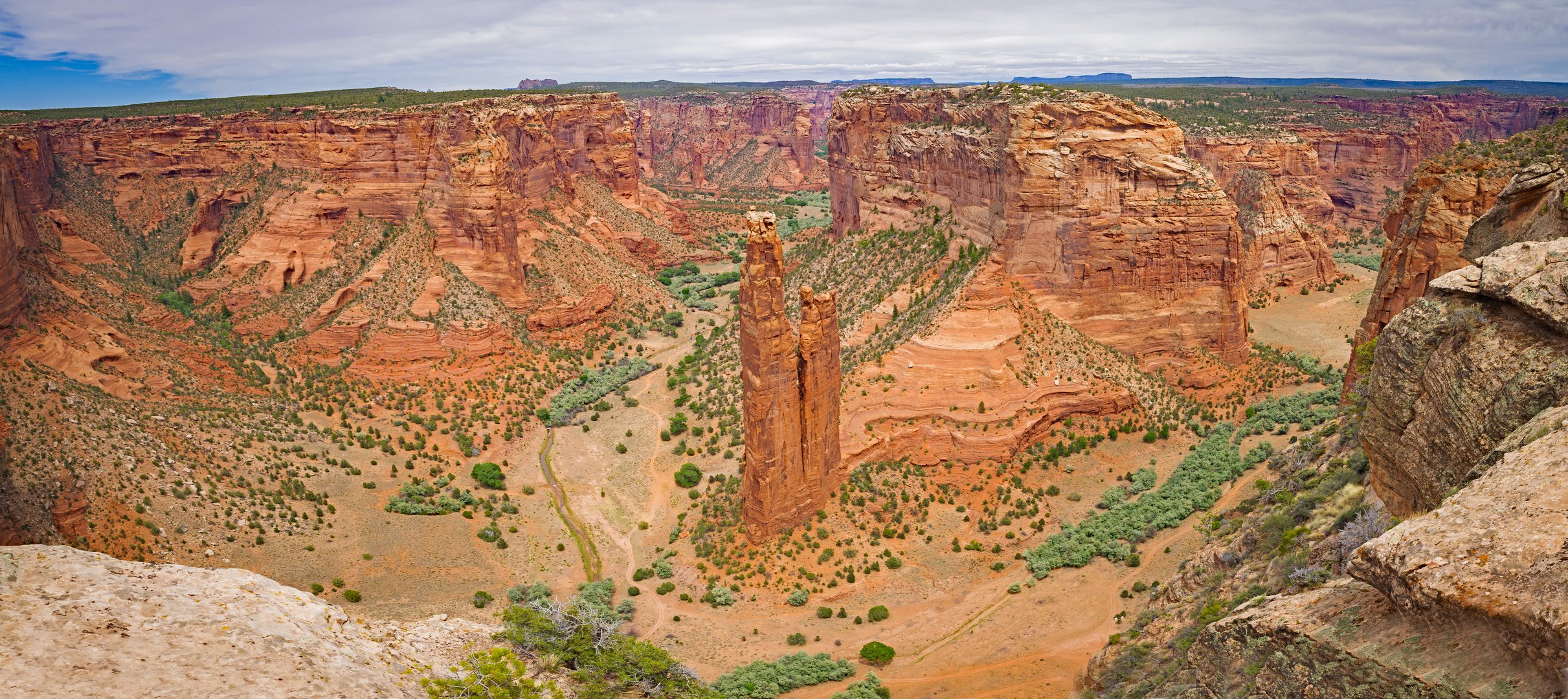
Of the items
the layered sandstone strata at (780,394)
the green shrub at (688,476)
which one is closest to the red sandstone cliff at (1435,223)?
the layered sandstone strata at (780,394)

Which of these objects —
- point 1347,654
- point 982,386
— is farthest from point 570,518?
point 1347,654

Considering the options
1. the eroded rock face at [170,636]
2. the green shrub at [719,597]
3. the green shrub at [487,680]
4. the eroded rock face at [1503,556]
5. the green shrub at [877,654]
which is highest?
the eroded rock face at [1503,556]

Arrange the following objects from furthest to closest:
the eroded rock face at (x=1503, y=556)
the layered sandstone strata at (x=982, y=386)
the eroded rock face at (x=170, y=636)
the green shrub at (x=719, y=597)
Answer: the layered sandstone strata at (x=982, y=386), the green shrub at (x=719, y=597), the eroded rock face at (x=170, y=636), the eroded rock face at (x=1503, y=556)

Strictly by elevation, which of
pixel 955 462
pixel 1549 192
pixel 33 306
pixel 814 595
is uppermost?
pixel 1549 192

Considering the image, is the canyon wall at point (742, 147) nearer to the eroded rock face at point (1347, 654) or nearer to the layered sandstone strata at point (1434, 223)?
the layered sandstone strata at point (1434, 223)

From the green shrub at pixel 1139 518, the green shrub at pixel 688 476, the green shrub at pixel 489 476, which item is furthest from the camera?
the green shrub at pixel 489 476

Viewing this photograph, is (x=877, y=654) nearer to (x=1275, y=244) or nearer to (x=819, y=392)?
(x=819, y=392)

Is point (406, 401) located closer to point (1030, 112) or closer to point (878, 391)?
point (878, 391)

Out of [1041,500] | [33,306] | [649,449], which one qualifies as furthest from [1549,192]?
[33,306]
